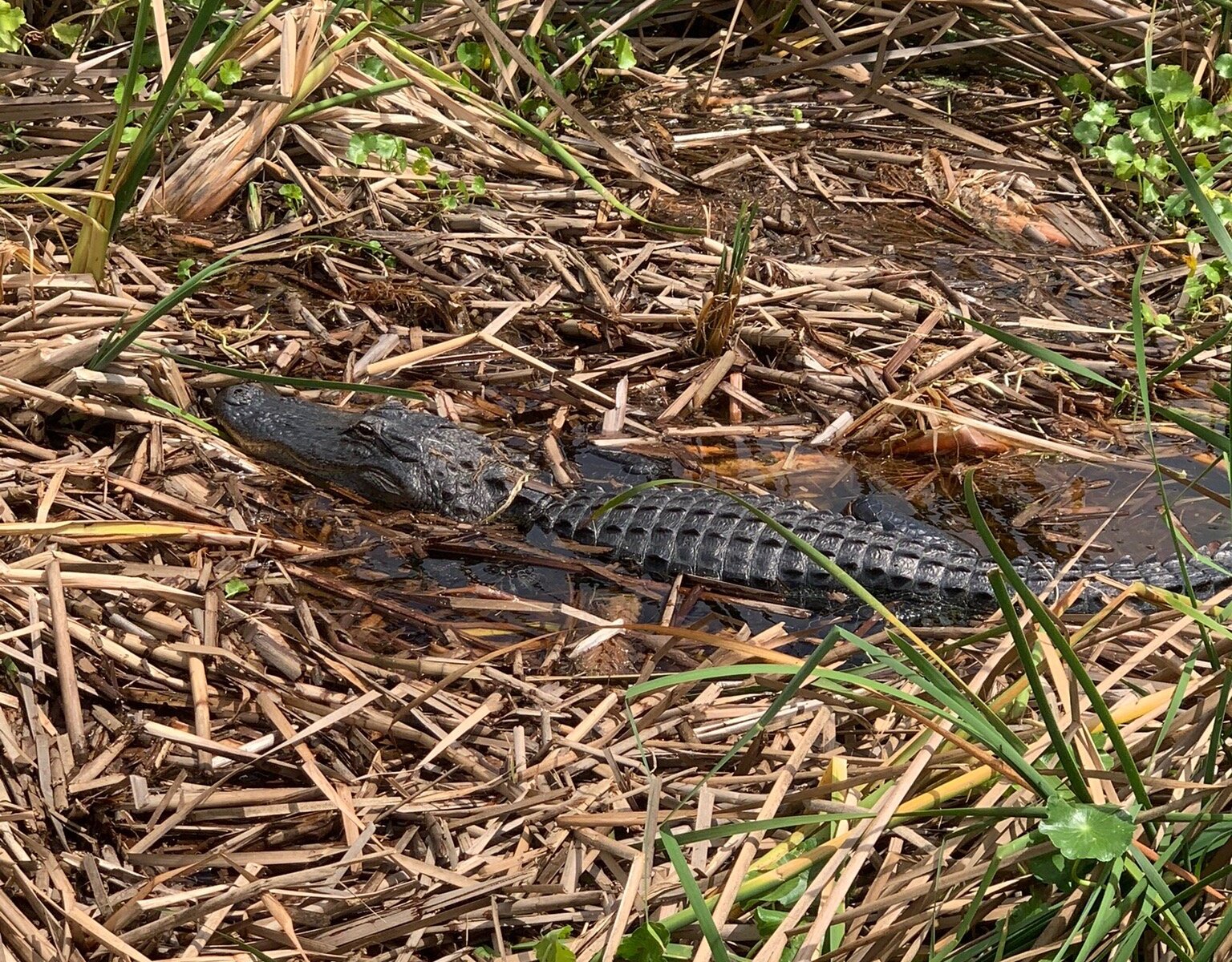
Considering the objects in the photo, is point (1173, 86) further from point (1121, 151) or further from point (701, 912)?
point (701, 912)

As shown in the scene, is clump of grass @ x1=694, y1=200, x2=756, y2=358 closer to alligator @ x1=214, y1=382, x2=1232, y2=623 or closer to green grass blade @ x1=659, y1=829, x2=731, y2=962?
alligator @ x1=214, y1=382, x2=1232, y2=623

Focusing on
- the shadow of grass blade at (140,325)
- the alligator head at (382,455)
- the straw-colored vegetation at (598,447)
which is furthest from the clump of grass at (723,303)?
the shadow of grass blade at (140,325)

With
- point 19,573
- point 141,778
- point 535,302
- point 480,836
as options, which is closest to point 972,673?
point 480,836

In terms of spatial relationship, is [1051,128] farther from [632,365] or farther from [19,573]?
[19,573]

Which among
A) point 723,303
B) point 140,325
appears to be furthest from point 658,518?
point 140,325

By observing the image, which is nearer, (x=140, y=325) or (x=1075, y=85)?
(x=140, y=325)

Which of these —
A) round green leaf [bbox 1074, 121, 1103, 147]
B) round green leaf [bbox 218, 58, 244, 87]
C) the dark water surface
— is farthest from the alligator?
round green leaf [bbox 1074, 121, 1103, 147]
